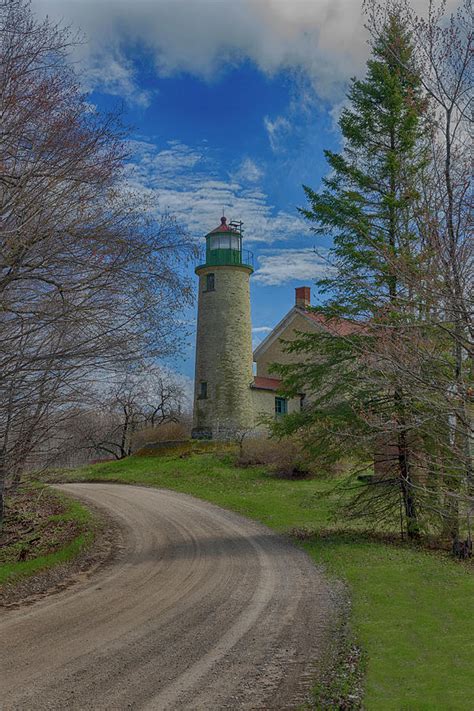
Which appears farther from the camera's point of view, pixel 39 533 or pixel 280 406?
pixel 280 406

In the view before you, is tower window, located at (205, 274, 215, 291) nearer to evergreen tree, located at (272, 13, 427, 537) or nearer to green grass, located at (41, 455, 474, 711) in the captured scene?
green grass, located at (41, 455, 474, 711)

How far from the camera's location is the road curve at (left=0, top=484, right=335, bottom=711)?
6.57m

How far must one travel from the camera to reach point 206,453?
3231 centimetres

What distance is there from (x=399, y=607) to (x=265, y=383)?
26762mm

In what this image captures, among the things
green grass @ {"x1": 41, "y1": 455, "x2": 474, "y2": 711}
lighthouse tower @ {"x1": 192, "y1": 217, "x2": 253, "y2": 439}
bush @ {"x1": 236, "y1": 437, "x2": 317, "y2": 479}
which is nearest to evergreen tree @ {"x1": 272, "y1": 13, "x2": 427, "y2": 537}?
green grass @ {"x1": 41, "y1": 455, "x2": 474, "y2": 711}

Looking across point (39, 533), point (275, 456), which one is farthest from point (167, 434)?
point (39, 533)

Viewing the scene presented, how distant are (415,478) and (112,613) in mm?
8392

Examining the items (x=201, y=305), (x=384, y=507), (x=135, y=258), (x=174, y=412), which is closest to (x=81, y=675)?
(x=135, y=258)

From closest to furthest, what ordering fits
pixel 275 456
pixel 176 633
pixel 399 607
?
1. pixel 176 633
2. pixel 399 607
3. pixel 275 456

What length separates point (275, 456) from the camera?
95.8ft

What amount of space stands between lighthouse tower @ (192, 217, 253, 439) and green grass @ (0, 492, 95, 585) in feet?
45.8

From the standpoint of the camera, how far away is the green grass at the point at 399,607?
21.4 ft

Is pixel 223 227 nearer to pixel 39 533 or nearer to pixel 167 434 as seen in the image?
pixel 167 434

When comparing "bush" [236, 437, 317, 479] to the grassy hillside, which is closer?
the grassy hillside
